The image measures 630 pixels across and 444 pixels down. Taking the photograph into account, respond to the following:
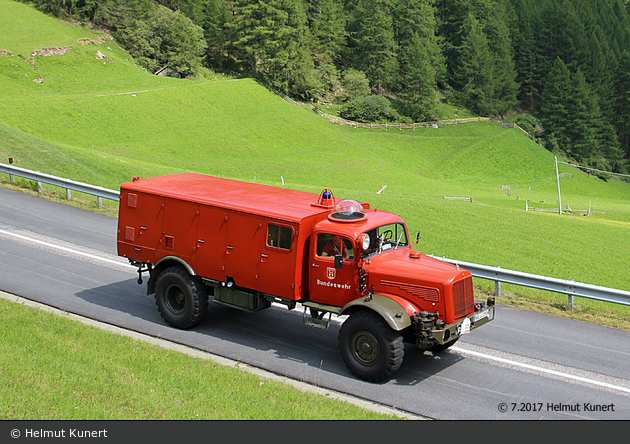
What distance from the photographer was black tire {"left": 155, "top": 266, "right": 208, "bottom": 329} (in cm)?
1136

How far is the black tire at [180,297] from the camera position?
11.4m

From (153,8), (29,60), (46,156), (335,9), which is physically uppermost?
(335,9)

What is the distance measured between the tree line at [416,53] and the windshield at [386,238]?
7455 cm

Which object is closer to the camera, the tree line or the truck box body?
the truck box body

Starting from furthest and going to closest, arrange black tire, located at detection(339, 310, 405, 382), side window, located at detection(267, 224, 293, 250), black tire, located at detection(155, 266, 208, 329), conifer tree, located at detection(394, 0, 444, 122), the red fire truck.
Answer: conifer tree, located at detection(394, 0, 444, 122), black tire, located at detection(155, 266, 208, 329), side window, located at detection(267, 224, 293, 250), the red fire truck, black tire, located at detection(339, 310, 405, 382)

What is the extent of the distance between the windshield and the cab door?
367 millimetres

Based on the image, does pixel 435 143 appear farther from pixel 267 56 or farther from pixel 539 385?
pixel 539 385

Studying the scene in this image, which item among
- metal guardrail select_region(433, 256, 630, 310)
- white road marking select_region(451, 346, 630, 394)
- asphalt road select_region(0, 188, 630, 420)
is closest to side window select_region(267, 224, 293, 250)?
asphalt road select_region(0, 188, 630, 420)

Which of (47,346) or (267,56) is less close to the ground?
(267,56)

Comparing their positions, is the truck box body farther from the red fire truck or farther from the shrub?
the shrub

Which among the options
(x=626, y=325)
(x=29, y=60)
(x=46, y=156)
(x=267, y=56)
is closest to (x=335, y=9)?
(x=267, y=56)

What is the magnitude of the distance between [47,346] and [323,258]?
5.07 metres

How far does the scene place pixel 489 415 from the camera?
876 cm

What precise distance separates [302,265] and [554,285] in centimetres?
714
